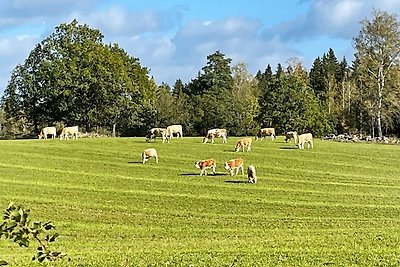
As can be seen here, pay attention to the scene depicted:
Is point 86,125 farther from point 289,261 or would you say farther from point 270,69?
point 270,69

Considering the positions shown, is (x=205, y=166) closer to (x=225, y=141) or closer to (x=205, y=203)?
(x=205, y=203)

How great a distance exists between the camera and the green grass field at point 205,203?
14.0 m

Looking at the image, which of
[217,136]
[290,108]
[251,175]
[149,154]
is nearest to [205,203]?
[251,175]

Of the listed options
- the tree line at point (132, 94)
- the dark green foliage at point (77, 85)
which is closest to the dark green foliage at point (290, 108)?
the tree line at point (132, 94)

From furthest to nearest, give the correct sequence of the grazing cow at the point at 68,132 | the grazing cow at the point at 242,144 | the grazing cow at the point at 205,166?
the grazing cow at the point at 68,132 < the grazing cow at the point at 242,144 < the grazing cow at the point at 205,166

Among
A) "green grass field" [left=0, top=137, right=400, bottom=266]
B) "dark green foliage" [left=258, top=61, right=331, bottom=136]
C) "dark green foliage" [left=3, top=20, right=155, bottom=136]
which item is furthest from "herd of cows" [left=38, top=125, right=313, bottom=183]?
"dark green foliage" [left=258, top=61, right=331, bottom=136]

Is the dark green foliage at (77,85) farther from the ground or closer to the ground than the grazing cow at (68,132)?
farther from the ground

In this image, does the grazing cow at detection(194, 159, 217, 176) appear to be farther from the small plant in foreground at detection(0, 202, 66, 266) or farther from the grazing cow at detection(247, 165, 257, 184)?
the small plant in foreground at detection(0, 202, 66, 266)

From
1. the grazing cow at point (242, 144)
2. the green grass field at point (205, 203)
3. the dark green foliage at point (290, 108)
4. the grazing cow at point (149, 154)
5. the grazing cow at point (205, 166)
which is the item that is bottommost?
the green grass field at point (205, 203)

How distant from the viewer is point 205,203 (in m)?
27.2

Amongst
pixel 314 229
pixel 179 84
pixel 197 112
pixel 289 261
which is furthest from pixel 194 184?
pixel 179 84

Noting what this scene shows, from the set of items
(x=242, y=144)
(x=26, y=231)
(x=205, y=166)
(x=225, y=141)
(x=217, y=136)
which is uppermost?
(x=217, y=136)

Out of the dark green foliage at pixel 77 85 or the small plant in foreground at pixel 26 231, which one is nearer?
the small plant in foreground at pixel 26 231

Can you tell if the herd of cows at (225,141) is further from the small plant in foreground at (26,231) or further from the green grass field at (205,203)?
the small plant in foreground at (26,231)
